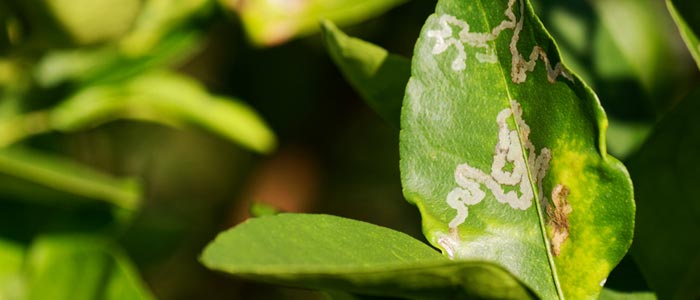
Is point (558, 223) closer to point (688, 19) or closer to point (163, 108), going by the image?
point (688, 19)

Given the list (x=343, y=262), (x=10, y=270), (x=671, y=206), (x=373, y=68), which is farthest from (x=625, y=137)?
(x=10, y=270)

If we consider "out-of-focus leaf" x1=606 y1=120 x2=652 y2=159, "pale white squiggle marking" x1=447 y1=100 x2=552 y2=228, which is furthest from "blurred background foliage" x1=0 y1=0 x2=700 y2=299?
"pale white squiggle marking" x1=447 y1=100 x2=552 y2=228

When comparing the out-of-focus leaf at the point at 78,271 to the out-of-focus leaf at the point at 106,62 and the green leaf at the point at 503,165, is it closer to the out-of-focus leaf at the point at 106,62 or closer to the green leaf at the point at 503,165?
the out-of-focus leaf at the point at 106,62

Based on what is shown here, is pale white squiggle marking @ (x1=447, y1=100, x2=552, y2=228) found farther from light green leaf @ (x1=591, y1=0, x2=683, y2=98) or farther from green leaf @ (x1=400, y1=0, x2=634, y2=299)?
light green leaf @ (x1=591, y1=0, x2=683, y2=98)

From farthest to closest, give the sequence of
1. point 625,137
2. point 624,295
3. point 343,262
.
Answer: point 625,137
point 624,295
point 343,262

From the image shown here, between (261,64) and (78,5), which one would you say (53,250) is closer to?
(78,5)

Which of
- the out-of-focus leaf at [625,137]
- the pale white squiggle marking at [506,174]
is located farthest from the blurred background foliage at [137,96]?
the pale white squiggle marking at [506,174]

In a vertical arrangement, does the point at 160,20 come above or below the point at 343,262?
below
